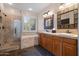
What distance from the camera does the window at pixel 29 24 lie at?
482cm

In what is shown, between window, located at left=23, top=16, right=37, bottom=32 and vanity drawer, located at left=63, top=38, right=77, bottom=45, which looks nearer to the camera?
vanity drawer, located at left=63, top=38, right=77, bottom=45

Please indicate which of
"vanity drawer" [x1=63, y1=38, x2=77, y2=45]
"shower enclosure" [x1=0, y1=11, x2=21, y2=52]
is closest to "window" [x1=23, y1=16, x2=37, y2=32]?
"shower enclosure" [x1=0, y1=11, x2=21, y2=52]

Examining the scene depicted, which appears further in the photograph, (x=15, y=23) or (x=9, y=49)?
(x=15, y=23)

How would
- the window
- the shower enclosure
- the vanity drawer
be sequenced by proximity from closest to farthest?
1. the vanity drawer
2. the shower enclosure
3. the window

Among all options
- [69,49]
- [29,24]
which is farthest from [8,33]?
[69,49]

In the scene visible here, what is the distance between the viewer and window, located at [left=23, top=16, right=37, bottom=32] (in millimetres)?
4816

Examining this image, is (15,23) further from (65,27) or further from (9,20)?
(65,27)

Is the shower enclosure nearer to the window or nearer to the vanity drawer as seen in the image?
the window

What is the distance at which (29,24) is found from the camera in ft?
16.0

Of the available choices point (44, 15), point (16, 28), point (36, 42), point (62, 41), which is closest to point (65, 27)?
point (62, 41)

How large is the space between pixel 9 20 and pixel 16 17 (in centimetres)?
48

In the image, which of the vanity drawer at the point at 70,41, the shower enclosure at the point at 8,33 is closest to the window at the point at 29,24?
the shower enclosure at the point at 8,33

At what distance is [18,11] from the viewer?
425cm

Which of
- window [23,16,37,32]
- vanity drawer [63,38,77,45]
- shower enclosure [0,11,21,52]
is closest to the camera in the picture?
vanity drawer [63,38,77,45]
